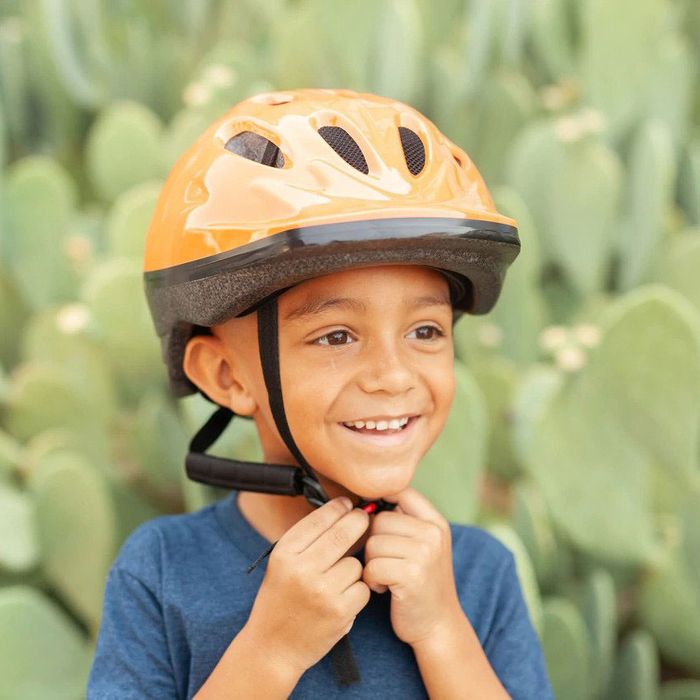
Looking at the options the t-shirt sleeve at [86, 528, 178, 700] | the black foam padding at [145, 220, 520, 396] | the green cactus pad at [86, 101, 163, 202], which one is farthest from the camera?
the green cactus pad at [86, 101, 163, 202]

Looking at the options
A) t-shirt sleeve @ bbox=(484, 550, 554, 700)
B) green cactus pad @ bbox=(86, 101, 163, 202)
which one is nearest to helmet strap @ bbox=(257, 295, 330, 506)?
t-shirt sleeve @ bbox=(484, 550, 554, 700)

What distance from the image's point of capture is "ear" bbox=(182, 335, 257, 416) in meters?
1.23

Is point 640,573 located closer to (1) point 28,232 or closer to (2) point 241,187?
(2) point 241,187

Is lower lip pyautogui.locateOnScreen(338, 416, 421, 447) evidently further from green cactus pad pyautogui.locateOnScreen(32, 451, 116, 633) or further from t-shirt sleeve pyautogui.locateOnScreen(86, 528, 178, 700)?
green cactus pad pyautogui.locateOnScreen(32, 451, 116, 633)

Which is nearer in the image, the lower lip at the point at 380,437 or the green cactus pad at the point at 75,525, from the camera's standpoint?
the lower lip at the point at 380,437

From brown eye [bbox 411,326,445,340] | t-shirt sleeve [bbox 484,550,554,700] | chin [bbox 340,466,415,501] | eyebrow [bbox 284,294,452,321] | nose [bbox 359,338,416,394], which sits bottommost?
t-shirt sleeve [bbox 484,550,554,700]

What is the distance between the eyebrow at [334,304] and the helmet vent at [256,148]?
0.53ft

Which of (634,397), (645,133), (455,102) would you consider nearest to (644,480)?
(634,397)

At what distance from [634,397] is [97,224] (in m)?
1.38

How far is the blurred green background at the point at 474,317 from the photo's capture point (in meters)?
1.76

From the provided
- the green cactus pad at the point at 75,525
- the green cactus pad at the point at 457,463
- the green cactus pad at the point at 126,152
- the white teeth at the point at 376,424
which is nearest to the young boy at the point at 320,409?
the white teeth at the point at 376,424

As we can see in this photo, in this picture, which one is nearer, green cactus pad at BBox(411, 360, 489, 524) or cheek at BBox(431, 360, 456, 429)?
cheek at BBox(431, 360, 456, 429)

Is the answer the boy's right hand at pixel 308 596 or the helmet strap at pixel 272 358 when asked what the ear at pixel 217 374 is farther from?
the boy's right hand at pixel 308 596

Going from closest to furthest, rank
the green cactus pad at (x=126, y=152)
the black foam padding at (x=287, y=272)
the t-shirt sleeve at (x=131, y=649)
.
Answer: the black foam padding at (x=287, y=272), the t-shirt sleeve at (x=131, y=649), the green cactus pad at (x=126, y=152)
